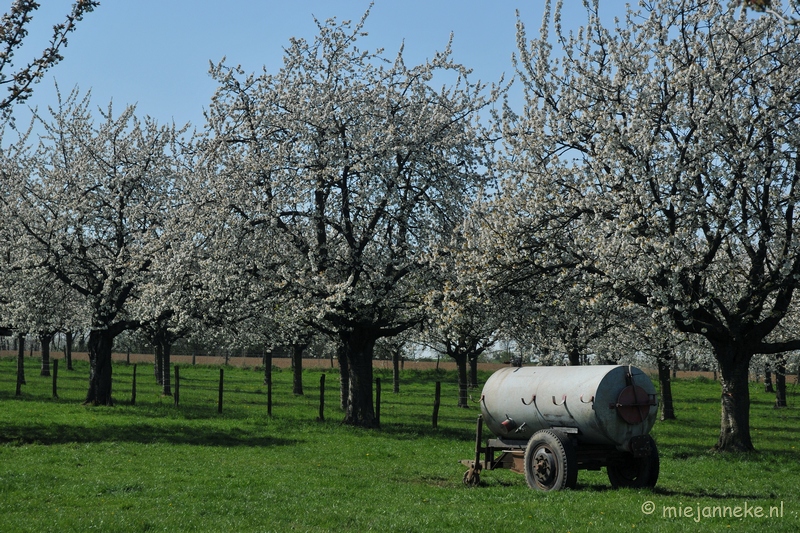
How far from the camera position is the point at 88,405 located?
32188 millimetres

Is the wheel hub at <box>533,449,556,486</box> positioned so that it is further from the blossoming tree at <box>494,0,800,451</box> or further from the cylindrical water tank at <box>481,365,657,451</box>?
the blossoming tree at <box>494,0,800,451</box>

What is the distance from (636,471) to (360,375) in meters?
14.2

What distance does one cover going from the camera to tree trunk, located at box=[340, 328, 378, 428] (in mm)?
27312

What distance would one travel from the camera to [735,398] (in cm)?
2139

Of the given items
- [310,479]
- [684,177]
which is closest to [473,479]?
[310,479]

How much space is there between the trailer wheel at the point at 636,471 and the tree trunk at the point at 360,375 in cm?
1336

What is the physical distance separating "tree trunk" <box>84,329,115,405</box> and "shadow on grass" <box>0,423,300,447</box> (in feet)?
27.7

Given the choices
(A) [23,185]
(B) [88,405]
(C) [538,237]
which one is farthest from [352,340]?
(A) [23,185]

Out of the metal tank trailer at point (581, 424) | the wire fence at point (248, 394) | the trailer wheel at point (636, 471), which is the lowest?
the wire fence at point (248, 394)

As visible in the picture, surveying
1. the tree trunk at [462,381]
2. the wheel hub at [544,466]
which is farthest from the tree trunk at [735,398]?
the tree trunk at [462,381]

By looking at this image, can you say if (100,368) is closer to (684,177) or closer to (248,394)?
(248,394)

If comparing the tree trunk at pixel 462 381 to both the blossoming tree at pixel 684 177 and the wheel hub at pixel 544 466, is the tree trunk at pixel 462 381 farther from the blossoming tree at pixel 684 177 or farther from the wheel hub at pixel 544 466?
the wheel hub at pixel 544 466

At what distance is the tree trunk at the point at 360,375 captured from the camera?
27.3m

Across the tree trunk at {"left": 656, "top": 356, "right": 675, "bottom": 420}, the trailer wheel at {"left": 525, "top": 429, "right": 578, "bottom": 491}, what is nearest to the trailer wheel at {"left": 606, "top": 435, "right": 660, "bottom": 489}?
the trailer wheel at {"left": 525, "top": 429, "right": 578, "bottom": 491}
